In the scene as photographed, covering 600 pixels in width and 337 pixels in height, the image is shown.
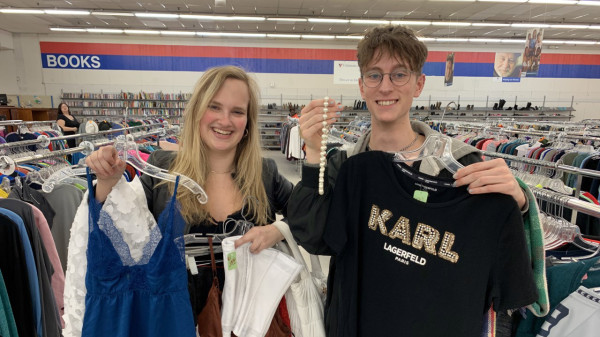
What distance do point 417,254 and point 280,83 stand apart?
12.3m

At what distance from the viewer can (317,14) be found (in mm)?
9555

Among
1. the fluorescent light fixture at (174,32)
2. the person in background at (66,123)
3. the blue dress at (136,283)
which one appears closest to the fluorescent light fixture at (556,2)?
the blue dress at (136,283)

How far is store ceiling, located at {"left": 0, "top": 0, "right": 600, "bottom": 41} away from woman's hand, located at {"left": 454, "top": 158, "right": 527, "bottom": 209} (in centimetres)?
781

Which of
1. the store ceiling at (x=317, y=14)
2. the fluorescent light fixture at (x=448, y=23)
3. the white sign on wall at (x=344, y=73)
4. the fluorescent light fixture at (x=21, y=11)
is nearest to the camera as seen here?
the store ceiling at (x=317, y=14)

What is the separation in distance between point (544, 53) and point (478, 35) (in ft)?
13.3

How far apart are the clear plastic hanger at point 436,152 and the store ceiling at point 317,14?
764cm

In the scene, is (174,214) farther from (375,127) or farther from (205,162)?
(375,127)

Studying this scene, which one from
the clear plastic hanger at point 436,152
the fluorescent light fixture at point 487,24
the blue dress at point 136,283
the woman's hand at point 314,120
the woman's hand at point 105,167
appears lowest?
the blue dress at point 136,283

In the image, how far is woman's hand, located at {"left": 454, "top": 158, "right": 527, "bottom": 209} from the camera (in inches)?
33.1

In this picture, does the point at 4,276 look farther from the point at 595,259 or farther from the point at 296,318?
the point at 595,259

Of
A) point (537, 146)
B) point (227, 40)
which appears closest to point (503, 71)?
point (537, 146)

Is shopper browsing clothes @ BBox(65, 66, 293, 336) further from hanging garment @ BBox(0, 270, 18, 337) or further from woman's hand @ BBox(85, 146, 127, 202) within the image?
hanging garment @ BBox(0, 270, 18, 337)

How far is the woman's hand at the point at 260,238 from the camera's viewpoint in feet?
3.69

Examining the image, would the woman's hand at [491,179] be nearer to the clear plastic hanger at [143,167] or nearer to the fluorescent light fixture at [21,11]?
the clear plastic hanger at [143,167]
